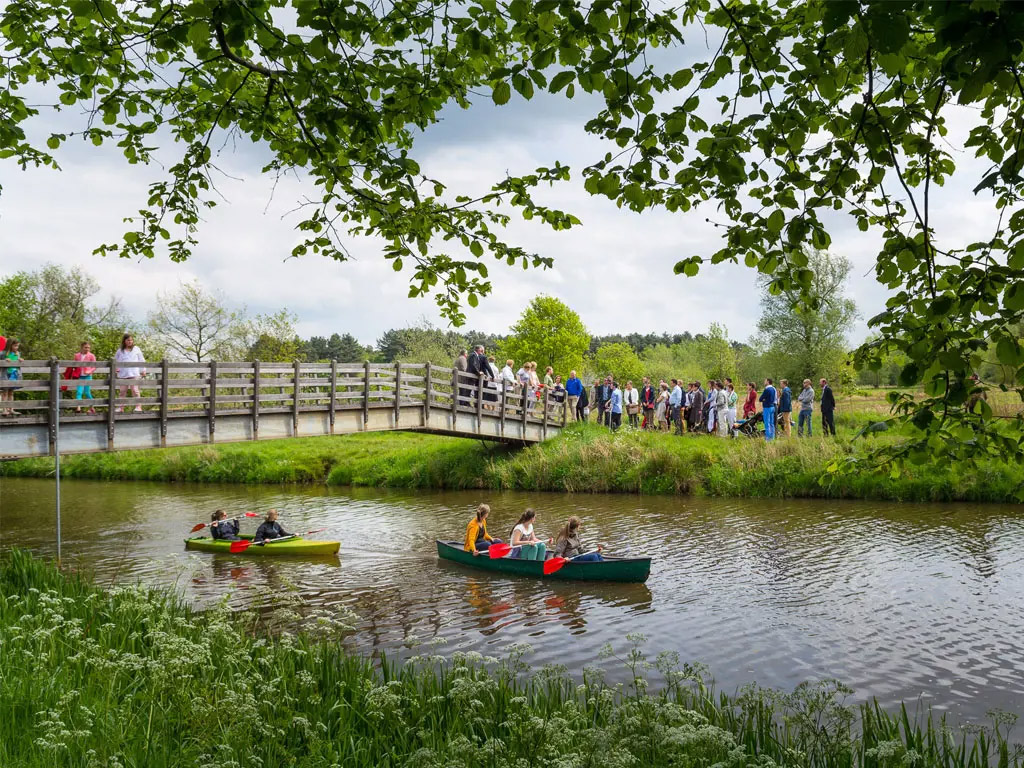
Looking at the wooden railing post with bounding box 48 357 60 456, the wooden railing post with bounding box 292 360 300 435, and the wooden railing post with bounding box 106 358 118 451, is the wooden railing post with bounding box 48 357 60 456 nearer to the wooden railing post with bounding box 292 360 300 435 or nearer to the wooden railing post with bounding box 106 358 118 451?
the wooden railing post with bounding box 106 358 118 451

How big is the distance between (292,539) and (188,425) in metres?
3.75

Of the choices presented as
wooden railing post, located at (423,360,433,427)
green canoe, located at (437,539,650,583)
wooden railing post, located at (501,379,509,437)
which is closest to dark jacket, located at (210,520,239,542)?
green canoe, located at (437,539,650,583)

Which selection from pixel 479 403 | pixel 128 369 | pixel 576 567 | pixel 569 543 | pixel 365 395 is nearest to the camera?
pixel 576 567

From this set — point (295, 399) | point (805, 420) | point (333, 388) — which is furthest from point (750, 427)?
point (295, 399)

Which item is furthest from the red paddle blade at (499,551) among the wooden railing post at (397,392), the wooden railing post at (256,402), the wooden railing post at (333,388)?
the wooden railing post at (397,392)

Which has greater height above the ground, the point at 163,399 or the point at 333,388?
the point at 333,388

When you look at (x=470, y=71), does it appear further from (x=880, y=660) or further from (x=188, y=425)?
(x=188, y=425)

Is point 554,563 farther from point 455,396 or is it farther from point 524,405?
point 524,405

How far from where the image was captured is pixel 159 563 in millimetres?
15281

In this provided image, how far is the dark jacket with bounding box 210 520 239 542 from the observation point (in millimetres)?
16875

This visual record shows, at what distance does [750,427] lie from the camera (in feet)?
84.0

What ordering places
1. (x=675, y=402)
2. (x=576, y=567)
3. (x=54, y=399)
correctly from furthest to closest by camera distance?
(x=675, y=402), (x=54, y=399), (x=576, y=567)

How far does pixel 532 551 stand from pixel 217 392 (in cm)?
1078

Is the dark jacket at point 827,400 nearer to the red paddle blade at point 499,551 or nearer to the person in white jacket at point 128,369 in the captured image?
the red paddle blade at point 499,551
